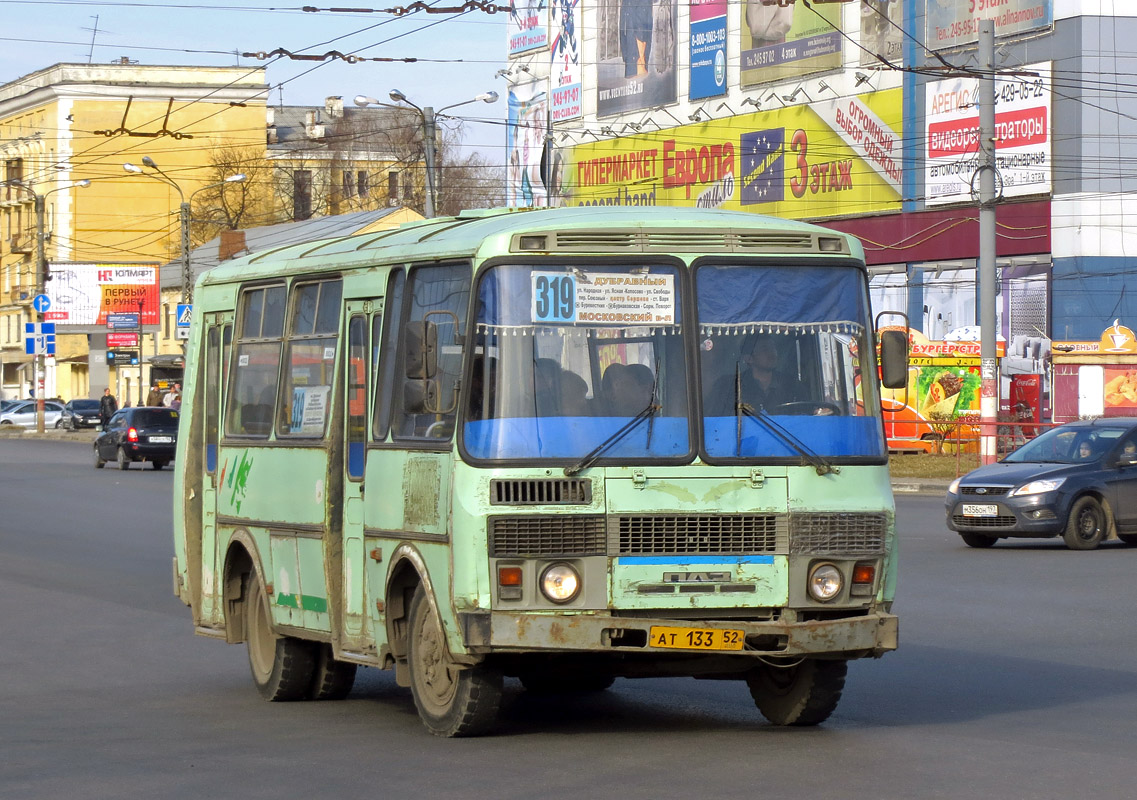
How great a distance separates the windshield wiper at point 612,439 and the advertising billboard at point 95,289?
7527 cm

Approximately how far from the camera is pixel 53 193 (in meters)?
101

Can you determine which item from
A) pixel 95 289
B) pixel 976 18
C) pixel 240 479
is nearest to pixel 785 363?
pixel 240 479

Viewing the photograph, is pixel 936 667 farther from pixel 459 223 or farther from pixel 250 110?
pixel 250 110

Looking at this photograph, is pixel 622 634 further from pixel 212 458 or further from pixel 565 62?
pixel 565 62

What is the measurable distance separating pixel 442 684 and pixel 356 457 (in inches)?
53.2

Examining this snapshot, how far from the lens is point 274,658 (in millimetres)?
10773

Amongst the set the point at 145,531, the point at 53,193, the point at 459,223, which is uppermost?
the point at 53,193

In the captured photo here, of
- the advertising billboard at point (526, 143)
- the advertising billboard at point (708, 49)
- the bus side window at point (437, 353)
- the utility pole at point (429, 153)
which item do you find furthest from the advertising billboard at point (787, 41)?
the bus side window at point (437, 353)

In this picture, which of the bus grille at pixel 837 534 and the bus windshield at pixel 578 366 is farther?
the bus grille at pixel 837 534

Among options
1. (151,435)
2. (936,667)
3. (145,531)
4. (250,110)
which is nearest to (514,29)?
(250,110)

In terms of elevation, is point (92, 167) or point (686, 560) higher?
point (92, 167)

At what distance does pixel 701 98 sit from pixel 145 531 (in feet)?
149

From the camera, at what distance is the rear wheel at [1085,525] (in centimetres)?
2141

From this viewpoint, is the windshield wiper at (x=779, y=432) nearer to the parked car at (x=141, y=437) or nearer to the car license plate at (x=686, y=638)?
the car license plate at (x=686, y=638)
